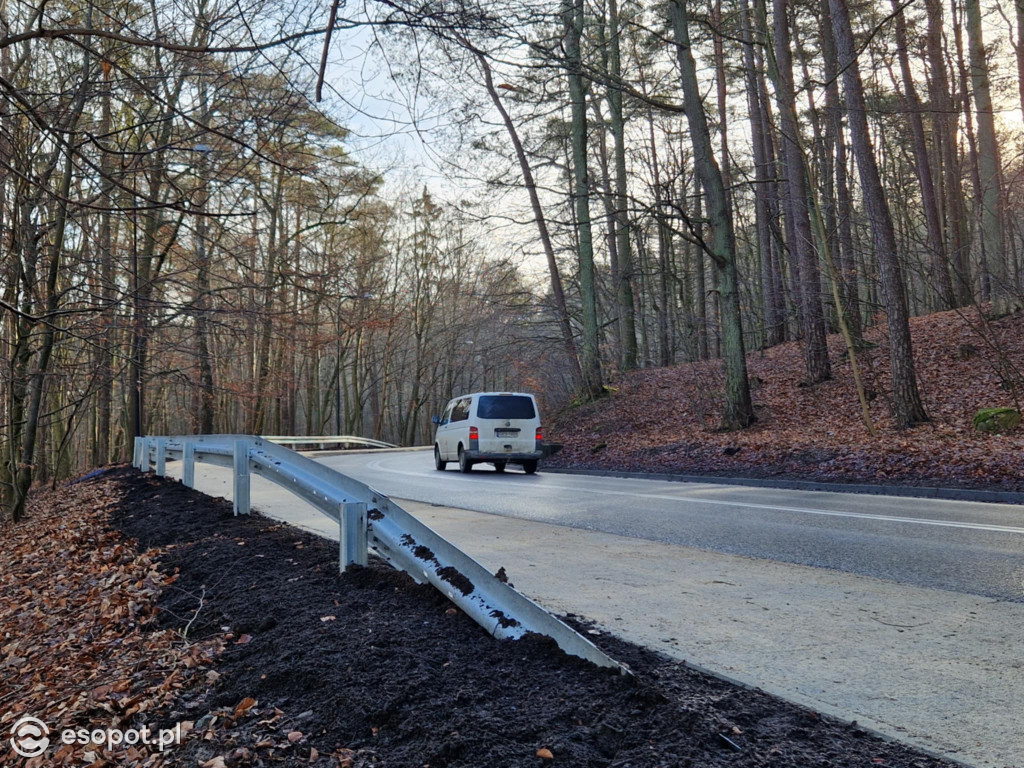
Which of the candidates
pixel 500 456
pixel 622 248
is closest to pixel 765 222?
pixel 622 248

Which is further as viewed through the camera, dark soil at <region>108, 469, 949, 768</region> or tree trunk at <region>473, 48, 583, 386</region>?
tree trunk at <region>473, 48, 583, 386</region>

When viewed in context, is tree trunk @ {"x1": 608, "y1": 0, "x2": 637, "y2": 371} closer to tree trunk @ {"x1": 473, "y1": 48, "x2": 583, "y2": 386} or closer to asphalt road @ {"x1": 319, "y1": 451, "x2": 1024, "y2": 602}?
tree trunk @ {"x1": 473, "y1": 48, "x2": 583, "y2": 386}

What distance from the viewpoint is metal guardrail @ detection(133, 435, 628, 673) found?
123 inches

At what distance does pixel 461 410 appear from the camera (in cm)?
1884

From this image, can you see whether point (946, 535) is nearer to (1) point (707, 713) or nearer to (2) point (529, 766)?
(1) point (707, 713)

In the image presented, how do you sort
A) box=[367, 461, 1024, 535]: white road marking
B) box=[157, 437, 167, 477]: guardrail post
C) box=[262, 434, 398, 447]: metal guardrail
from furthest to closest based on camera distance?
box=[262, 434, 398, 447]: metal guardrail
box=[157, 437, 167, 477]: guardrail post
box=[367, 461, 1024, 535]: white road marking

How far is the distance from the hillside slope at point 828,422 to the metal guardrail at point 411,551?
9967mm

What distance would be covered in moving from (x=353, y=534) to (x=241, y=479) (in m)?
3.24

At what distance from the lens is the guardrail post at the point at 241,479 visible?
710cm

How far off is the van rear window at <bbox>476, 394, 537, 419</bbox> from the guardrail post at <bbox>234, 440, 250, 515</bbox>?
10.7 meters

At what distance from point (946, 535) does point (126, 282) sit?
1134 centimetres

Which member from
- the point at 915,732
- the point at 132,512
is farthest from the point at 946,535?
the point at 132,512

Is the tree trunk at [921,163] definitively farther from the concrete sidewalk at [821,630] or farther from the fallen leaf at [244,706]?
the fallen leaf at [244,706]

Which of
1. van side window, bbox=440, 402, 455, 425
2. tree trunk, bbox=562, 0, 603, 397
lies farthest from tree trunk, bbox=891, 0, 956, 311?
van side window, bbox=440, 402, 455, 425
